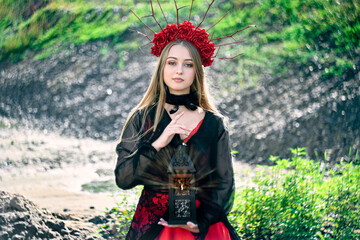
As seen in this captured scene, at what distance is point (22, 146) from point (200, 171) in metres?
5.55

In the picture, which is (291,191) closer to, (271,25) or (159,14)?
(271,25)

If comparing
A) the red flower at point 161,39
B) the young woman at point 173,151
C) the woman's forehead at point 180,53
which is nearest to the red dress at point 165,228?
the young woman at point 173,151

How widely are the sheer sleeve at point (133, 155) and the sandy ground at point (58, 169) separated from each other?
1.48 metres

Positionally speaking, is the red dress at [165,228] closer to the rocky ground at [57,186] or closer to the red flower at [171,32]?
the red flower at [171,32]

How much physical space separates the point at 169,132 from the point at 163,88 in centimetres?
33

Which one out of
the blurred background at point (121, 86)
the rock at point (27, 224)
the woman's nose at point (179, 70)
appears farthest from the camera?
the blurred background at point (121, 86)

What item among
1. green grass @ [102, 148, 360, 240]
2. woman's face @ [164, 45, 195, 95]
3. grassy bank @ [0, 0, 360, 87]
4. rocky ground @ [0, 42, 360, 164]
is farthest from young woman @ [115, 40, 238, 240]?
grassy bank @ [0, 0, 360, 87]

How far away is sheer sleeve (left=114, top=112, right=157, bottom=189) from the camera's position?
2330 mm

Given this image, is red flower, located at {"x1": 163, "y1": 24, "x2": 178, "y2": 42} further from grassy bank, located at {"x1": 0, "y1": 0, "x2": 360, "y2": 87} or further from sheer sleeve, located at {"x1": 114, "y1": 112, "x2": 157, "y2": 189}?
grassy bank, located at {"x1": 0, "y1": 0, "x2": 360, "y2": 87}

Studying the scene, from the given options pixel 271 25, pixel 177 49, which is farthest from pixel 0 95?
pixel 177 49

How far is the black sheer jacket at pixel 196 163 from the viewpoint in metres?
2.35

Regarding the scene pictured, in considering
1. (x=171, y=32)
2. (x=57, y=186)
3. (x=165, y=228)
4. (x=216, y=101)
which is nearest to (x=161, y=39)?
(x=171, y=32)

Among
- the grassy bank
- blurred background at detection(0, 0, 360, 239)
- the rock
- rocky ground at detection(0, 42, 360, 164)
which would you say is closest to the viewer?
the rock

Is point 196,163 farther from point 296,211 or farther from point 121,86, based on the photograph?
point 121,86
